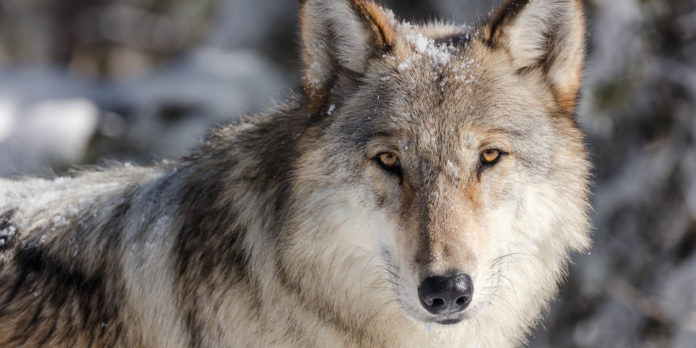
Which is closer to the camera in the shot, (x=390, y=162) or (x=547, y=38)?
(x=390, y=162)

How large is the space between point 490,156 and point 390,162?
37 cm

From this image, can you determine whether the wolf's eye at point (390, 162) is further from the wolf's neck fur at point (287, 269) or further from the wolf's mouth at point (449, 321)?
the wolf's mouth at point (449, 321)

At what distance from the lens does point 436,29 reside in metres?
3.18

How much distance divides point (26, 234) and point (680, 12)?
222 inches

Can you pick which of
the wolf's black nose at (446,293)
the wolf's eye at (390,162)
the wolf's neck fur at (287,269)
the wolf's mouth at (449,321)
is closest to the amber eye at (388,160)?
the wolf's eye at (390,162)

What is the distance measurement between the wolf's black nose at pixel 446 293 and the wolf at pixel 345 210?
18 cm

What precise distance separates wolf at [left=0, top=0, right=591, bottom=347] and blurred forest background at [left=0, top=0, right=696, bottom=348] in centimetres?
62

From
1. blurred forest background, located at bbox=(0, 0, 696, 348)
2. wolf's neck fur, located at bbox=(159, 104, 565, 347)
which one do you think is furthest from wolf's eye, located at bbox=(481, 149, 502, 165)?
blurred forest background, located at bbox=(0, 0, 696, 348)

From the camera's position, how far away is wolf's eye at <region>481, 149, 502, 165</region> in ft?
8.50

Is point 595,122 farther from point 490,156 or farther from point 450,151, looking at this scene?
point 450,151

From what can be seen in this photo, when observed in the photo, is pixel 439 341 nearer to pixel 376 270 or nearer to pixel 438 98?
pixel 376 270

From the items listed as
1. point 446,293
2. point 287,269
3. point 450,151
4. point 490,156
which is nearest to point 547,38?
point 490,156

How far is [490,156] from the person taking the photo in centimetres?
259

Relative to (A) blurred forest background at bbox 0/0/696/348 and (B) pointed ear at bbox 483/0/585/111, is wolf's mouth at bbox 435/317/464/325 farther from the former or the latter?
(A) blurred forest background at bbox 0/0/696/348
